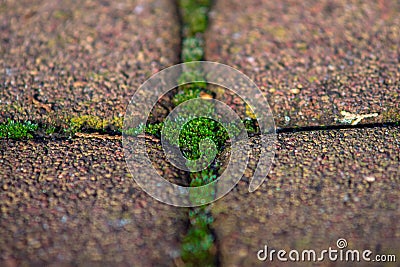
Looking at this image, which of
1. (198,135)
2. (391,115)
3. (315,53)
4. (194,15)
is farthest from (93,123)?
(391,115)

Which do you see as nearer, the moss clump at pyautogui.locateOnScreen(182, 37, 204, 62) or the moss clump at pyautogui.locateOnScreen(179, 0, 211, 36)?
the moss clump at pyautogui.locateOnScreen(182, 37, 204, 62)

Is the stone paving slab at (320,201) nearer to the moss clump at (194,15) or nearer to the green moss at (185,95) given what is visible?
the green moss at (185,95)

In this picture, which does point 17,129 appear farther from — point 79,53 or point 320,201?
point 320,201

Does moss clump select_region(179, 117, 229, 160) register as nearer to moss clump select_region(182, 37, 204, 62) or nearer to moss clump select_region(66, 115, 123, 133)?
moss clump select_region(66, 115, 123, 133)

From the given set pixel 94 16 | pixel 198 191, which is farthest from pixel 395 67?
pixel 94 16

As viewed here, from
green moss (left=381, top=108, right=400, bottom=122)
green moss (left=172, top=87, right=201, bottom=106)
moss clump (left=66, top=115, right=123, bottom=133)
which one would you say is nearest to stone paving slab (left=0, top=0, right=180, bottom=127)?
moss clump (left=66, top=115, right=123, bottom=133)

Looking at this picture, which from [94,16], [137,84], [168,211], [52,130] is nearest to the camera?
[168,211]

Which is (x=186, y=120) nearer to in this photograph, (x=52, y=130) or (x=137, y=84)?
(x=137, y=84)
